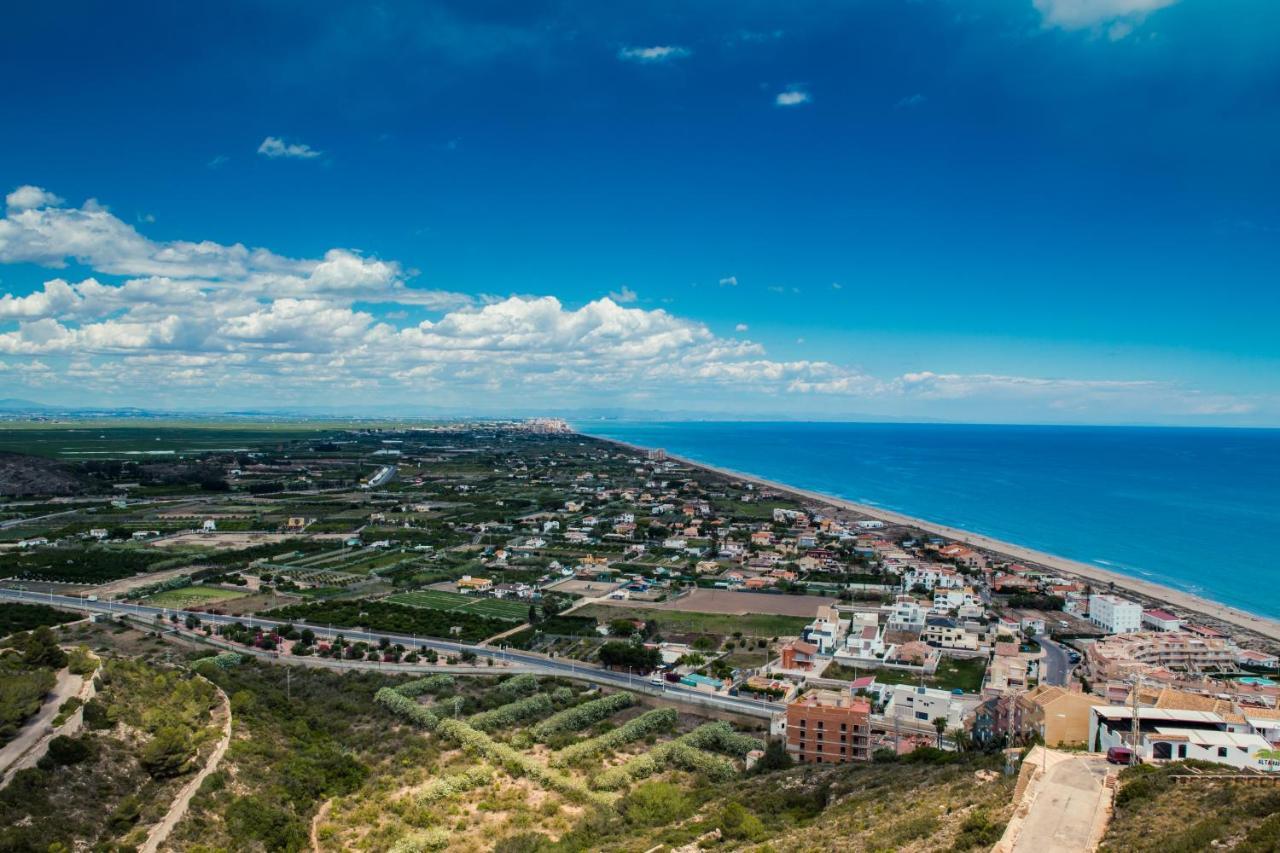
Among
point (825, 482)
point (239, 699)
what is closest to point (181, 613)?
point (239, 699)

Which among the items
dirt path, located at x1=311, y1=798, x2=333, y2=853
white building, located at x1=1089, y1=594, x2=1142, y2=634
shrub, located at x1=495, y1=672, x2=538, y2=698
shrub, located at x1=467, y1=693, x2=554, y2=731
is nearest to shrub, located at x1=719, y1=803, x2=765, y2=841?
dirt path, located at x1=311, y1=798, x2=333, y2=853

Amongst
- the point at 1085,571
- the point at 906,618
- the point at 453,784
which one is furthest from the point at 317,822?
the point at 1085,571

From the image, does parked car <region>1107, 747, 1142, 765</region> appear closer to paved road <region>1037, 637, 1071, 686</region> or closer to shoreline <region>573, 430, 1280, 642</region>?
paved road <region>1037, 637, 1071, 686</region>

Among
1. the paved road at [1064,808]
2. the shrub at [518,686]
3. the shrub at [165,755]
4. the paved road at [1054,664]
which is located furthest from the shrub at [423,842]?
the paved road at [1054,664]

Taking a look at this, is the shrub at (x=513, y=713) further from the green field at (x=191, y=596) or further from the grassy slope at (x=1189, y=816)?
the green field at (x=191, y=596)

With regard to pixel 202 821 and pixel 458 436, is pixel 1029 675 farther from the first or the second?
pixel 458 436
